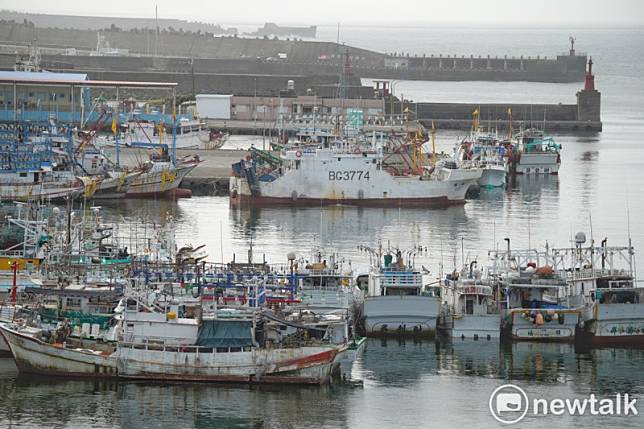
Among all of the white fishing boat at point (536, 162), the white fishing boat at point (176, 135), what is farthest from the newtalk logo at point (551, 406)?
the white fishing boat at point (176, 135)

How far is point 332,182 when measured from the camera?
48.1 m

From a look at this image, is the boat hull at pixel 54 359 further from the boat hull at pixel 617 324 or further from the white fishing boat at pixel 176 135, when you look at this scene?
the white fishing boat at pixel 176 135

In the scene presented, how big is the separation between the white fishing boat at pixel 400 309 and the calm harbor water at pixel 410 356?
43 cm

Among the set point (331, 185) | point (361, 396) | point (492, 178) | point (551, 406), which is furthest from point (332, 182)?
point (551, 406)

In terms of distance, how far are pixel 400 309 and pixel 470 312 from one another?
4.27 feet

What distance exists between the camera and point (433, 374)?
2750 cm

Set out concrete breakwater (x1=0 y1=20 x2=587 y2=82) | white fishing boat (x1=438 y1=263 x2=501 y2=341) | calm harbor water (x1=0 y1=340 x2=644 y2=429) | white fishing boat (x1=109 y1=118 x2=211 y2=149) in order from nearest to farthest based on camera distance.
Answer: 1. calm harbor water (x1=0 y1=340 x2=644 y2=429)
2. white fishing boat (x1=438 y1=263 x2=501 y2=341)
3. white fishing boat (x1=109 y1=118 x2=211 y2=149)
4. concrete breakwater (x1=0 y1=20 x2=587 y2=82)

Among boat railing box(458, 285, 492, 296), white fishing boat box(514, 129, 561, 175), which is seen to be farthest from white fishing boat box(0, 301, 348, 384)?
white fishing boat box(514, 129, 561, 175)

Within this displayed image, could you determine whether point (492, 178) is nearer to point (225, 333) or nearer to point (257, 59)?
point (225, 333)

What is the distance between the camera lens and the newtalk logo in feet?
83.7

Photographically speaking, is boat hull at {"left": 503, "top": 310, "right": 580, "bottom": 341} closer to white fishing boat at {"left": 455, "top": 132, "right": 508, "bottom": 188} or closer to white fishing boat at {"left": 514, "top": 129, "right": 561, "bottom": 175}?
white fishing boat at {"left": 455, "top": 132, "right": 508, "bottom": 188}

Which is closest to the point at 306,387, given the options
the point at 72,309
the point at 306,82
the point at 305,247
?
the point at 72,309

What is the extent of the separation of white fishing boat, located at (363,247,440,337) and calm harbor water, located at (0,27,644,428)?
0.43 meters

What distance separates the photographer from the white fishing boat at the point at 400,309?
29875 mm
